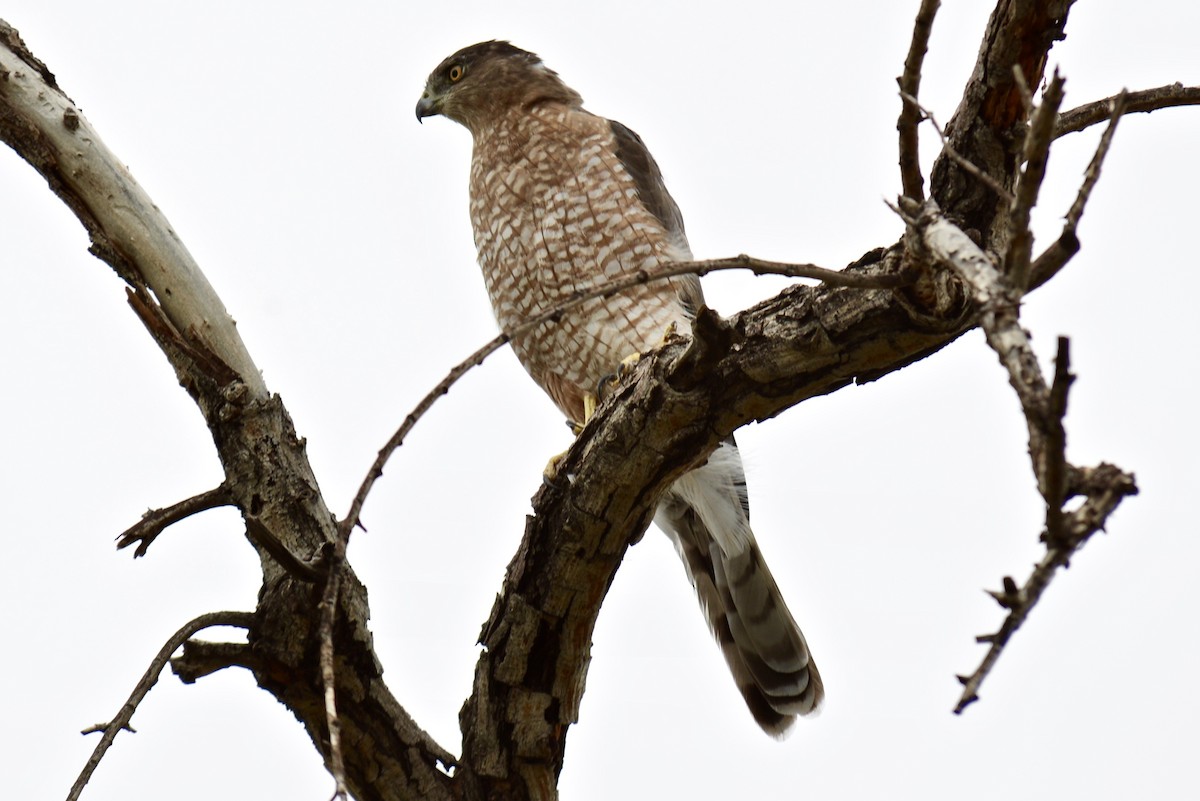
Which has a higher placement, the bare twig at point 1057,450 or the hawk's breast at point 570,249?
the hawk's breast at point 570,249

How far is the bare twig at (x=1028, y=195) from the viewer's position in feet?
4.72

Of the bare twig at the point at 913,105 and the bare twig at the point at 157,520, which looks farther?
the bare twig at the point at 157,520

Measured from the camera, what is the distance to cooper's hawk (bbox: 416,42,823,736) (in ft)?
13.5

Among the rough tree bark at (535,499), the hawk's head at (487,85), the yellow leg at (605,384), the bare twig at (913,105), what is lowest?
the bare twig at (913,105)

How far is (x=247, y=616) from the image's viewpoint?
292 cm

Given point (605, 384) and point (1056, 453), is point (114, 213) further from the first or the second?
A: point (1056, 453)

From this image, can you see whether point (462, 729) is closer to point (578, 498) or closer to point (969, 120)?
point (578, 498)

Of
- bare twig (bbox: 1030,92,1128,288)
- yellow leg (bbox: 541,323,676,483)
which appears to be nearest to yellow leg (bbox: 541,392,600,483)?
yellow leg (bbox: 541,323,676,483)

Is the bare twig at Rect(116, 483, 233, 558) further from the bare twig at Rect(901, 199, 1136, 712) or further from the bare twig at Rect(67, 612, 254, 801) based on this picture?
the bare twig at Rect(901, 199, 1136, 712)

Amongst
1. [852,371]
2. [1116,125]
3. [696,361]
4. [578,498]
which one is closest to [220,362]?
[578,498]

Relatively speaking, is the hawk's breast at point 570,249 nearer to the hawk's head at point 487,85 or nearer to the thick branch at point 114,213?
the hawk's head at point 487,85

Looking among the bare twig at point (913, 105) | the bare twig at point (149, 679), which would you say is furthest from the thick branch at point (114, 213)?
the bare twig at point (913, 105)

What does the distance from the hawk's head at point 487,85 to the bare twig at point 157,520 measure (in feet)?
7.71

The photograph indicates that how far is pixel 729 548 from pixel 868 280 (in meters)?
2.32
